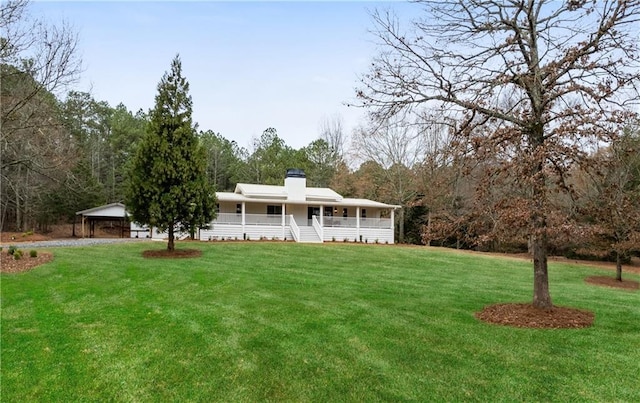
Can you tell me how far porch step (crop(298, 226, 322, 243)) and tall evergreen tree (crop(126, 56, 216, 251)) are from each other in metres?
9.06

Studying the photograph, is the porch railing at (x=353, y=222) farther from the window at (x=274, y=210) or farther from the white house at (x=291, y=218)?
the window at (x=274, y=210)

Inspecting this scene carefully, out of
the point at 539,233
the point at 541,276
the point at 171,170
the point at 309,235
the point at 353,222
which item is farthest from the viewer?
the point at 353,222

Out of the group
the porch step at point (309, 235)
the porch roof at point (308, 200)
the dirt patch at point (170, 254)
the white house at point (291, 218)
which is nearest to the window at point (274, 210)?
the white house at point (291, 218)

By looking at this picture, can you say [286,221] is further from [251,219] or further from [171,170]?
[171,170]

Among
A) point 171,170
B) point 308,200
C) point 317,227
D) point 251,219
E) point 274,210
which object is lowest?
point 317,227

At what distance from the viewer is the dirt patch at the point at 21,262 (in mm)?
10443

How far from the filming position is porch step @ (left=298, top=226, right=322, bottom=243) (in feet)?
78.2

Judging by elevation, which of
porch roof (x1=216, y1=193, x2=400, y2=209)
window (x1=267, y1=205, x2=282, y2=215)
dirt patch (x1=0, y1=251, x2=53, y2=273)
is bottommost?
dirt patch (x1=0, y1=251, x2=53, y2=273)

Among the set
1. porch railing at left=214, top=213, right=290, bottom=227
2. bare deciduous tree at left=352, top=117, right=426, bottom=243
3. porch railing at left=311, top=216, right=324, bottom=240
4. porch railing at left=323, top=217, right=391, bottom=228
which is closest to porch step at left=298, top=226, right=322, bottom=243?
porch railing at left=311, top=216, right=324, bottom=240

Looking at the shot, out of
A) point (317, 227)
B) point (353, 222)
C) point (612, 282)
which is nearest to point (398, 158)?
point (353, 222)

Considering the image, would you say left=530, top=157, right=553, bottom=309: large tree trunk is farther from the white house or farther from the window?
the window

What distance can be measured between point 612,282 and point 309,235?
15129mm

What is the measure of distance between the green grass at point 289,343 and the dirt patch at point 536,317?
0.31 meters

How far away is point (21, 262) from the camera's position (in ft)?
37.7
